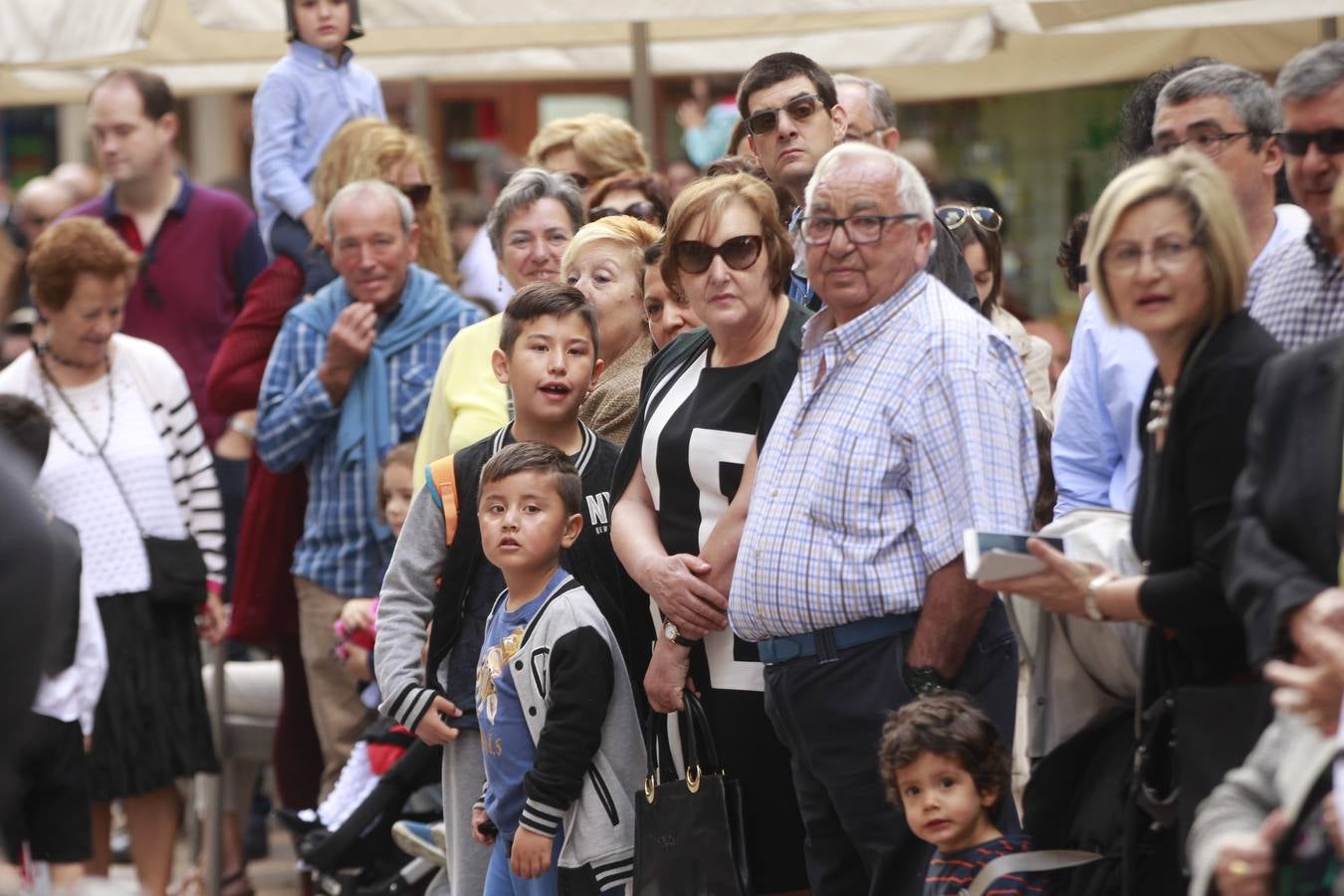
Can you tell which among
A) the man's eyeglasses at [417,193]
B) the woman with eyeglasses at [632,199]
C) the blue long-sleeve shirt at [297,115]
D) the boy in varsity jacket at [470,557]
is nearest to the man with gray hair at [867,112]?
the woman with eyeglasses at [632,199]

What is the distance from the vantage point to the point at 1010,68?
38.0ft

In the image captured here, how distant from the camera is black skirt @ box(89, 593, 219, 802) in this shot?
23.9ft

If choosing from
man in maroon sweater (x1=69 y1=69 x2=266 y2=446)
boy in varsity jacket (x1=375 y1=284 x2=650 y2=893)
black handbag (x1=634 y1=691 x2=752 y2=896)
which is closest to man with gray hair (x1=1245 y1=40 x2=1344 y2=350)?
black handbag (x1=634 y1=691 x2=752 y2=896)

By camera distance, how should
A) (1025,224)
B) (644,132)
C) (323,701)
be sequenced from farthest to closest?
(1025,224), (644,132), (323,701)

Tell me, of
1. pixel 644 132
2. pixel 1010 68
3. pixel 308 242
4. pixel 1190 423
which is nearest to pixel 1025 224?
pixel 1010 68

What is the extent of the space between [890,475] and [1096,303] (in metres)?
0.57

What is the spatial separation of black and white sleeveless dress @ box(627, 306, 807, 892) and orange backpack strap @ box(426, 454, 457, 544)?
732 mm

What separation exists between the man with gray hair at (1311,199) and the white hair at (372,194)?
12.2 feet

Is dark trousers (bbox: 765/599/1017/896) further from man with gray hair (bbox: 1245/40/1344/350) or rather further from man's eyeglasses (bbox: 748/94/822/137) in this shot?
man's eyeglasses (bbox: 748/94/822/137)

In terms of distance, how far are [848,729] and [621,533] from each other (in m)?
0.86

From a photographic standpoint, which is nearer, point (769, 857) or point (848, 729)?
point (848, 729)

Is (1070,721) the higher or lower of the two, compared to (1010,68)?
lower

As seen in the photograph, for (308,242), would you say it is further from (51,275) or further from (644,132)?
(644,132)

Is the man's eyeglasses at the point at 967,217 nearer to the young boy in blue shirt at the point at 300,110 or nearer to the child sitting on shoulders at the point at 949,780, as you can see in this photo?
the child sitting on shoulders at the point at 949,780
